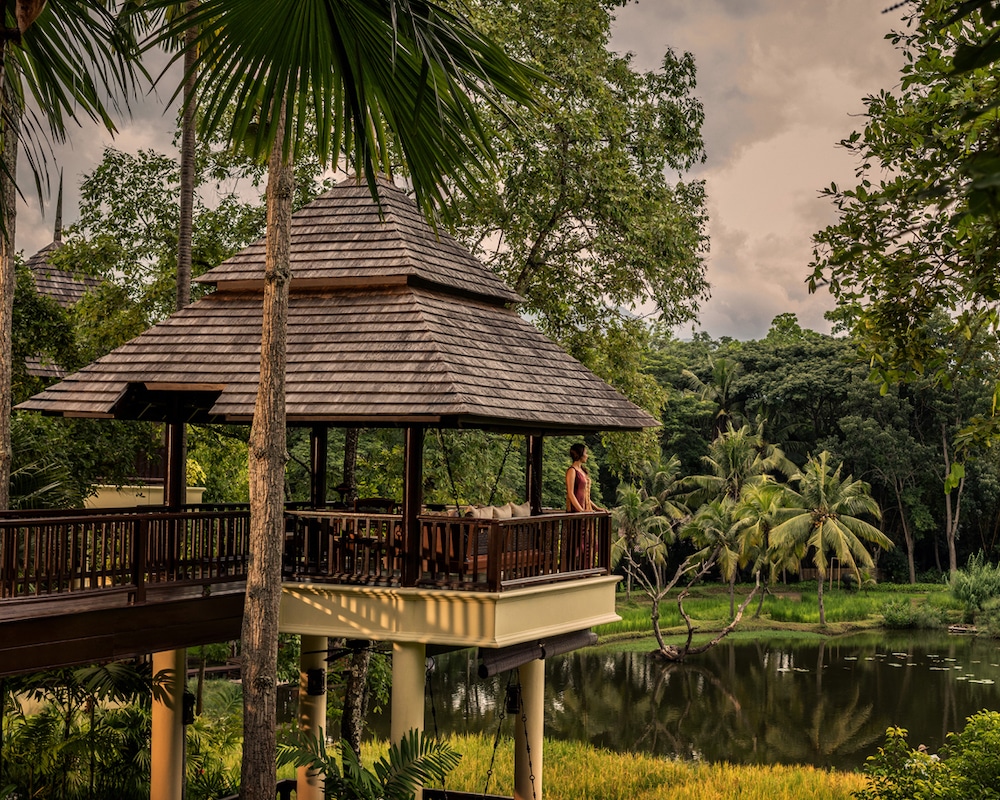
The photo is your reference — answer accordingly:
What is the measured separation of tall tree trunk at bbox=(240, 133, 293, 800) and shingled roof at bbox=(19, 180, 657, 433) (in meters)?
1.18

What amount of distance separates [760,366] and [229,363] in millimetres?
41658

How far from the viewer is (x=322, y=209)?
12.7 meters

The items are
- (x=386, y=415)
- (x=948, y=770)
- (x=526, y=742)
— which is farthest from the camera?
(x=526, y=742)

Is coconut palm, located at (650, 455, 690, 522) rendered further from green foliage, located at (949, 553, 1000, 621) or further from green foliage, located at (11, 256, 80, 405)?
green foliage, located at (11, 256, 80, 405)

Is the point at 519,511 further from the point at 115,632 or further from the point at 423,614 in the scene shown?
the point at 115,632

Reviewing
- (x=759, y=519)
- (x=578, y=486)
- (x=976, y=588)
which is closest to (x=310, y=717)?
(x=578, y=486)

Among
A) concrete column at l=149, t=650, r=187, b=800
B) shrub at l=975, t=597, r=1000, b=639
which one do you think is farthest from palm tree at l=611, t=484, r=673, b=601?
concrete column at l=149, t=650, r=187, b=800

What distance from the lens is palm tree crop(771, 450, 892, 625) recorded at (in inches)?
1534

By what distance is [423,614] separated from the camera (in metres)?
10.1

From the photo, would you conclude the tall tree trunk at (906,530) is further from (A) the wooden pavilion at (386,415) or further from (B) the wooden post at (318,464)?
(B) the wooden post at (318,464)

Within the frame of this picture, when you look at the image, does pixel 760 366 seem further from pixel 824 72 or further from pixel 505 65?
pixel 505 65

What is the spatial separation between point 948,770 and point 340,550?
647 centimetres

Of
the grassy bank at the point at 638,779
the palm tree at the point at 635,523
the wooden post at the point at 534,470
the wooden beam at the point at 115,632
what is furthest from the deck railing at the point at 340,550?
the palm tree at the point at 635,523

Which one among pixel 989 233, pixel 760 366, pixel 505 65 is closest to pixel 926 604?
pixel 760 366
